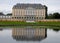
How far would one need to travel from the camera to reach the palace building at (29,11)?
6738 cm

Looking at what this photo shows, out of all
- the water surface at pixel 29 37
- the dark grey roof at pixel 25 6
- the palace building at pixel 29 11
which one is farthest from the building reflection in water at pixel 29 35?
the dark grey roof at pixel 25 6

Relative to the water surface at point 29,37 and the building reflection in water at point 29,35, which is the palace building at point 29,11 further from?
the water surface at point 29,37

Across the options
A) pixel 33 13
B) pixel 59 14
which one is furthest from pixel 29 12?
pixel 59 14

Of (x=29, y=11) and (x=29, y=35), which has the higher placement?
(x=29, y=11)

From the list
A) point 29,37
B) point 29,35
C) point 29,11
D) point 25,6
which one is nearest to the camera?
point 29,37

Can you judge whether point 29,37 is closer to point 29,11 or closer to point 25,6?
point 25,6

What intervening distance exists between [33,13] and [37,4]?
308cm

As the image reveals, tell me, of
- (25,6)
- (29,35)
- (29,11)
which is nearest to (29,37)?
(29,35)

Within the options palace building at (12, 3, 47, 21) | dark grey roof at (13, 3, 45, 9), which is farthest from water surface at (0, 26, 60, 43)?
dark grey roof at (13, 3, 45, 9)

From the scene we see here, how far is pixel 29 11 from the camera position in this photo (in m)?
69.2

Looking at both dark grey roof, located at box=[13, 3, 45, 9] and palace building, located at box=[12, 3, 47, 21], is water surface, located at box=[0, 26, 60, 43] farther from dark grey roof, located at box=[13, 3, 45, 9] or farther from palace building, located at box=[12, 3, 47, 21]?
dark grey roof, located at box=[13, 3, 45, 9]

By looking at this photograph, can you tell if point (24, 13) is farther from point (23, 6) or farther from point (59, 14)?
point (59, 14)

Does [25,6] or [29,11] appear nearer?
[25,6]

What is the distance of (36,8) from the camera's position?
224ft
